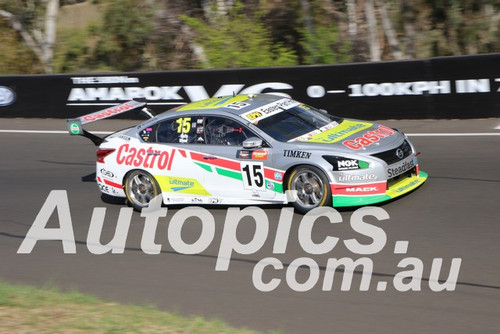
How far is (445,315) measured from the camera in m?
6.49

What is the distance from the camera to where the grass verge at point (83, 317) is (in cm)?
606

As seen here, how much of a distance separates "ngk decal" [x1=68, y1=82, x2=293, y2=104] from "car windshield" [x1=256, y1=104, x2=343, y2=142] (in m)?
5.30

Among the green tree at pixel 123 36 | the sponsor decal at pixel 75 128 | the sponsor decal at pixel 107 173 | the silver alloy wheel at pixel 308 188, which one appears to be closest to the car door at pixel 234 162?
the silver alloy wheel at pixel 308 188

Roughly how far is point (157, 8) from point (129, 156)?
1673 cm

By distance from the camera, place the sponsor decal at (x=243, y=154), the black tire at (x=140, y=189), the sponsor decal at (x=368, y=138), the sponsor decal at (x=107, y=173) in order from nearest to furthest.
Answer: the sponsor decal at (x=368, y=138)
the sponsor decal at (x=243, y=154)
the black tire at (x=140, y=189)
the sponsor decal at (x=107, y=173)

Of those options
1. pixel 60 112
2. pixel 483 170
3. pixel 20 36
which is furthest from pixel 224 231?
pixel 20 36

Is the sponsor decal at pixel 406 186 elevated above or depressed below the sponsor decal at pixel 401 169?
below

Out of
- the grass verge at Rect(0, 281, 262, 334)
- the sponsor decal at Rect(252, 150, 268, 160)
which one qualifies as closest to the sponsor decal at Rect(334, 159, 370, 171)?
the sponsor decal at Rect(252, 150, 268, 160)

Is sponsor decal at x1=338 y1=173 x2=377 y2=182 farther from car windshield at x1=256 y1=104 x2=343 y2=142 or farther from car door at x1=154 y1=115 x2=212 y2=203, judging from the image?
car door at x1=154 y1=115 x2=212 y2=203

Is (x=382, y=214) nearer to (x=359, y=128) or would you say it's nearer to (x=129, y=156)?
(x=359, y=128)

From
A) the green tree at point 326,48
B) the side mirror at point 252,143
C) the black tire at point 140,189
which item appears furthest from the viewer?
the green tree at point 326,48

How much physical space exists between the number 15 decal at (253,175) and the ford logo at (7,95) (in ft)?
Result: 35.5

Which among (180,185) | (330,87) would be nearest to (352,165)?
(180,185)

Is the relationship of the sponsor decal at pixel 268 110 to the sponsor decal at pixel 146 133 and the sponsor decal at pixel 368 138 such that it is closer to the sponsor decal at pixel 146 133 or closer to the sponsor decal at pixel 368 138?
the sponsor decal at pixel 368 138
